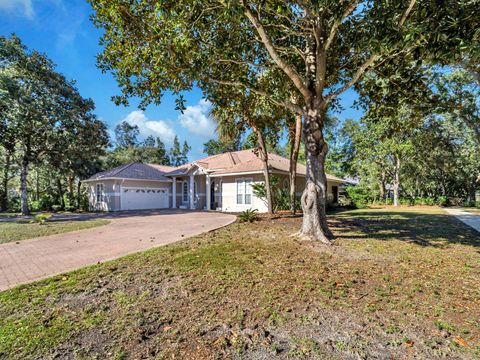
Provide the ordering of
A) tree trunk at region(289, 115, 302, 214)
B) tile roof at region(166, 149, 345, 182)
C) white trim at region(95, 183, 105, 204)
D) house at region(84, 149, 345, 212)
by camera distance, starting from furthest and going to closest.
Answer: white trim at region(95, 183, 105, 204) < house at region(84, 149, 345, 212) < tile roof at region(166, 149, 345, 182) < tree trunk at region(289, 115, 302, 214)

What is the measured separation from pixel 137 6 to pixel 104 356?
329 inches

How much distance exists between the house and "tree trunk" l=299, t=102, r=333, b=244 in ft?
31.6

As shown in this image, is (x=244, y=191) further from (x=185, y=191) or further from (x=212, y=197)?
(x=185, y=191)

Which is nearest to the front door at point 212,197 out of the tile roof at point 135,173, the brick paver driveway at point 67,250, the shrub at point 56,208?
the tile roof at point 135,173

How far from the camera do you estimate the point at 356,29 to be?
784 cm

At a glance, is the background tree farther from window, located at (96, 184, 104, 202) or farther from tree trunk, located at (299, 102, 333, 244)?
tree trunk, located at (299, 102, 333, 244)

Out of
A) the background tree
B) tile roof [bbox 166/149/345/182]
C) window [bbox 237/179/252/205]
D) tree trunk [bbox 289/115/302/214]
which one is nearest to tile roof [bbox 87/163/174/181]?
tile roof [bbox 166/149/345/182]

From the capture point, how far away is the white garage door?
22.2m

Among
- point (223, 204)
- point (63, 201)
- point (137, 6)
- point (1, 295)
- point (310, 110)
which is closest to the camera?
point (1, 295)

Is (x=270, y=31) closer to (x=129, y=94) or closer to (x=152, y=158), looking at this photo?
(x=129, y=94)

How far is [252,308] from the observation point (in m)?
3.75

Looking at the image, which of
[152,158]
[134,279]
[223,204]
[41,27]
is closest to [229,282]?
[134,279]

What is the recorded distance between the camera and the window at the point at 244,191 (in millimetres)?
18902

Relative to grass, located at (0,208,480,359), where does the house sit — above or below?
above
